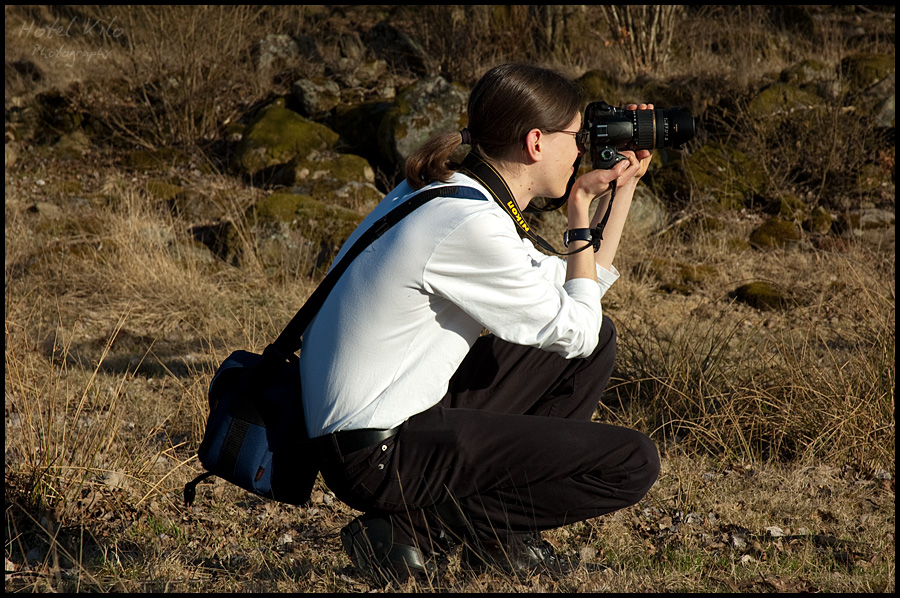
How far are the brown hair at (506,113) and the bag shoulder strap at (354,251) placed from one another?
0.11 m

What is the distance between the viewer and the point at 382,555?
216 centimetres

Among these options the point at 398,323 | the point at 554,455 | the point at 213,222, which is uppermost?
the point at 398,323

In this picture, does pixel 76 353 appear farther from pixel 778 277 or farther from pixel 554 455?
pixel 778 277

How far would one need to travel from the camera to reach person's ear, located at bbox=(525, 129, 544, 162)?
2.15m

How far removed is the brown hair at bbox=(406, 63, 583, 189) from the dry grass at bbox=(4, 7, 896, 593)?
1146 mm

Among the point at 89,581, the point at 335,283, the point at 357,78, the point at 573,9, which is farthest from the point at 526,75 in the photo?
the point at 573,9

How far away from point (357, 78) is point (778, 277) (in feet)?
20.5

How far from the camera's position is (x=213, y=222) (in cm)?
708

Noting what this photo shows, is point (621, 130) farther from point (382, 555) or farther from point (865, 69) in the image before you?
point (865, 69)

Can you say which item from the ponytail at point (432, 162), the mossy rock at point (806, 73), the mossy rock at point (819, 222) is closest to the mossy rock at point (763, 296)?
the mossy rock at point (819, 222)

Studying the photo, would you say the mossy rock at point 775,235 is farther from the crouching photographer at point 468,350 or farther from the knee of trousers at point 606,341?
the crouching photographer at point 468,350

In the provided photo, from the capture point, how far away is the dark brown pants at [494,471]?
79.7 inches

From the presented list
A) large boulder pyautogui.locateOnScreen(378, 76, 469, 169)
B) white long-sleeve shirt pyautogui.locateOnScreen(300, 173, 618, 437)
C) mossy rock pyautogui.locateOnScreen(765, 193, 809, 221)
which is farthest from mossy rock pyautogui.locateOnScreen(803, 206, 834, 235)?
white long-sleeve shirt pyautogui.locateOnScreen(300, 173, 618, 437)

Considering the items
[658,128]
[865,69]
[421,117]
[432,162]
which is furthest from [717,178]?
[432,162]
